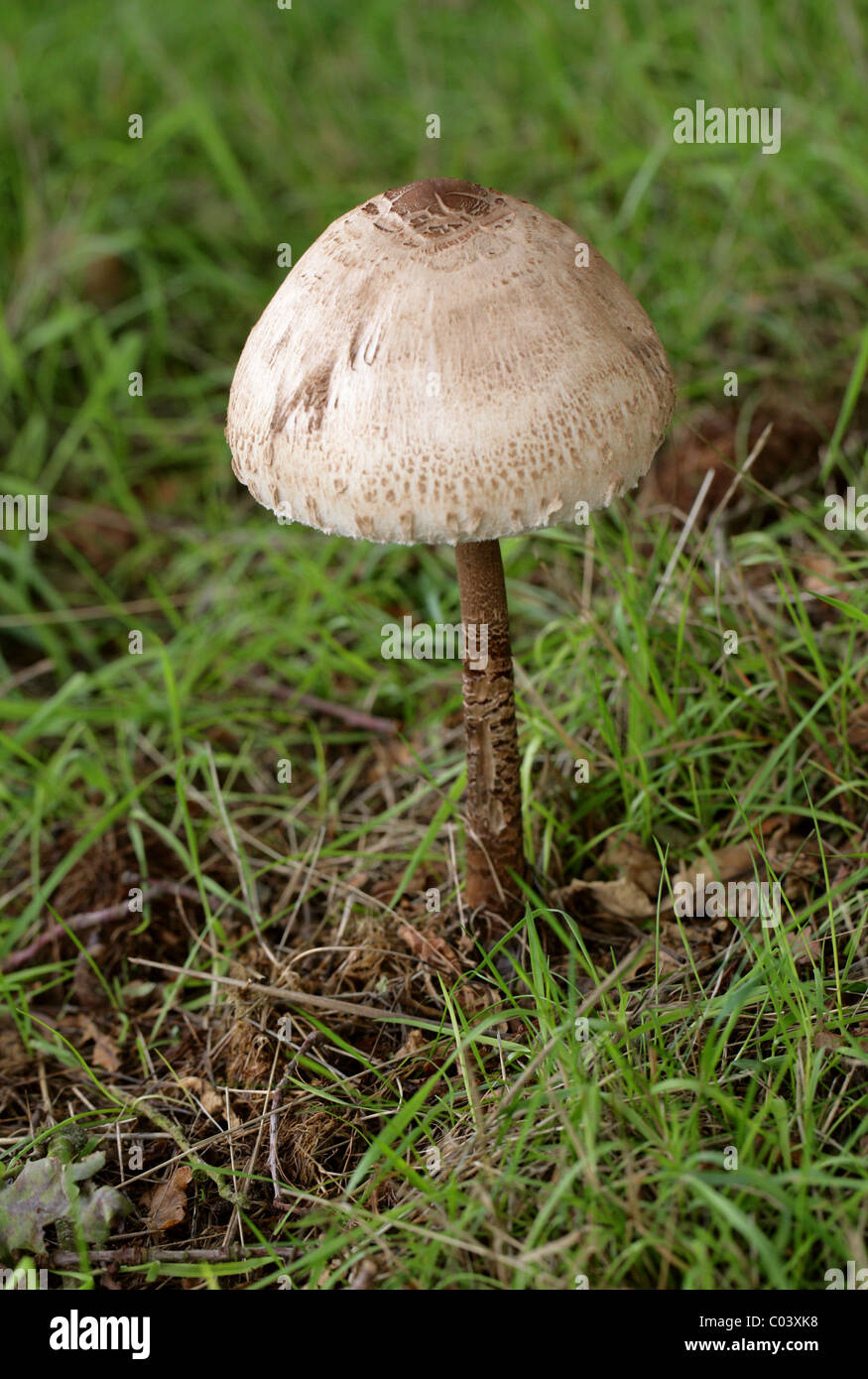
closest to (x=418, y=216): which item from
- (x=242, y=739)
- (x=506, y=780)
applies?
(x=506, y=780)

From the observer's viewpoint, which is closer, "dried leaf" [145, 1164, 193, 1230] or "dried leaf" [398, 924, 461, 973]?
"dried leaf" [145, 1164, 193, 1230]

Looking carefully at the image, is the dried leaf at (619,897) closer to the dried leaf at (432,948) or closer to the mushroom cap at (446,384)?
the dried leaf at (432,948)

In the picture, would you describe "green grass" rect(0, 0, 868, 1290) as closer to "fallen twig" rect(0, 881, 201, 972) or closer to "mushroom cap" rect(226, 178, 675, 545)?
"fallen twig" rect(0, 881, 201, 972)

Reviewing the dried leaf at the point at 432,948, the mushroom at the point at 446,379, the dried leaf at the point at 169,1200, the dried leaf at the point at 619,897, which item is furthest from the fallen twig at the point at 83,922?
the mushroom at the point at 446,379

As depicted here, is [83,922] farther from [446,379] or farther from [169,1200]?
[446,379]

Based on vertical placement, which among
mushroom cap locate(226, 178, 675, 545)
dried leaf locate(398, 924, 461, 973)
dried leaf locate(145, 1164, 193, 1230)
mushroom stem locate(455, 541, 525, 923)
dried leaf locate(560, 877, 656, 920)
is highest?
mushroom cap locate(226, 178, 675, 545)

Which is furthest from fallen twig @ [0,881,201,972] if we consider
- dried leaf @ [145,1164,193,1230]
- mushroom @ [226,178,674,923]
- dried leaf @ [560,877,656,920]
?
mushroom @ [226,178,674,923]

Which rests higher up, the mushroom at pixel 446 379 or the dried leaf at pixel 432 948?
the mushroom at pixel 446 379
